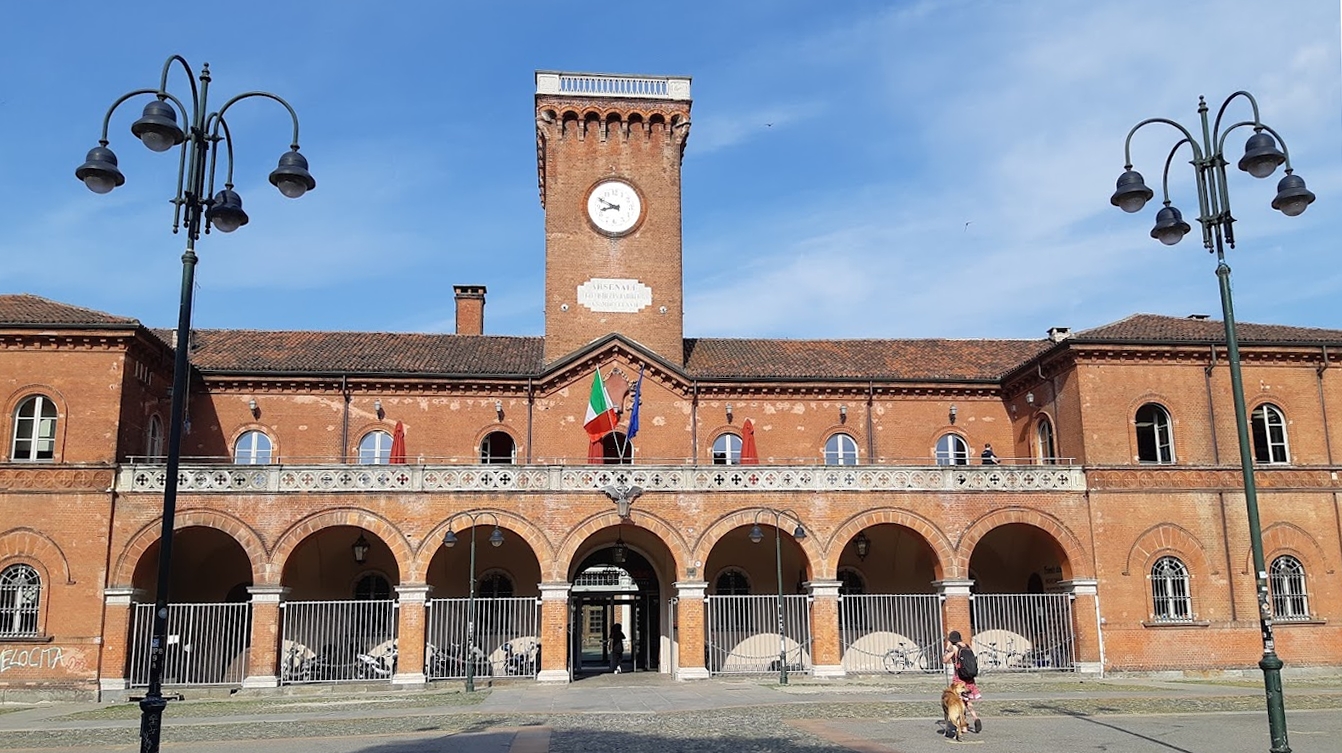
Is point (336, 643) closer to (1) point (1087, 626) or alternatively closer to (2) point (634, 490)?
(2) point (634, 490)

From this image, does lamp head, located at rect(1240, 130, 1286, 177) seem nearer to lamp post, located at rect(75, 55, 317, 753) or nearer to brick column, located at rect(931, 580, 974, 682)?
lamp post, located at rect(75, 55, 317, 753)

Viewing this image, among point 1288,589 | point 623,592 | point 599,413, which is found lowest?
point 1288,589

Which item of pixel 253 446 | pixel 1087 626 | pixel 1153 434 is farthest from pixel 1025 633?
pixel 253 446

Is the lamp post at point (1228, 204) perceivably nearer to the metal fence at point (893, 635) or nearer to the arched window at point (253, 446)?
the metal fence at point (893, 635)

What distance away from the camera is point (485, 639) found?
28219 mm

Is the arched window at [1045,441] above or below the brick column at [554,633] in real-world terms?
above

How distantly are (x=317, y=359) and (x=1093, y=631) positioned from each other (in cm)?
2244

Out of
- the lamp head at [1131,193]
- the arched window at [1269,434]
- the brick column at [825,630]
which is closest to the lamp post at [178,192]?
the lamp head at [1131,193]

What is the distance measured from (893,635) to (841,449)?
5.74 m

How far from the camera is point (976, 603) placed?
2955 centimetres

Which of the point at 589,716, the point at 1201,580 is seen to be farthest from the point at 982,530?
the point at 589,716

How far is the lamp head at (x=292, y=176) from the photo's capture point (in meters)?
11.5

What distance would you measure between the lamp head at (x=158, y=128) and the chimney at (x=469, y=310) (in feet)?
87.0

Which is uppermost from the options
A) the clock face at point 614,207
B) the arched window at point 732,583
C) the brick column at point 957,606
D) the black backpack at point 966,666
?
the clock face at point 614,207
